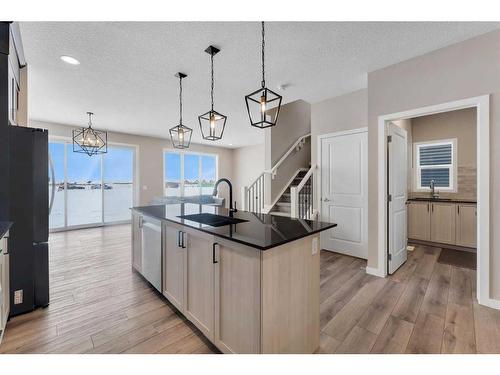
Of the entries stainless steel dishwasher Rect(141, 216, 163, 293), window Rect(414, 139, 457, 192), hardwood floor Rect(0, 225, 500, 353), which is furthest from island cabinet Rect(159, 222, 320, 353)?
window Rect(414, 139, 457, 192)

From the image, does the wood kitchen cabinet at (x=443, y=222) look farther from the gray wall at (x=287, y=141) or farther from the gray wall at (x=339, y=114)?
the gray wall at (x=287, y=141)

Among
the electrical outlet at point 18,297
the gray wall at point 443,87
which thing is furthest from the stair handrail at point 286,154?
the electrical outlet at point 18,297

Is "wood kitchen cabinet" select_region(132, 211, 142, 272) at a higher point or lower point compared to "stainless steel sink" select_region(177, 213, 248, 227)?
lower

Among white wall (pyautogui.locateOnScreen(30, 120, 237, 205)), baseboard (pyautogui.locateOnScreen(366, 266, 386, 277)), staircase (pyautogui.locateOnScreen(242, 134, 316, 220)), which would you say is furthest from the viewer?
white wall (pyautogui.locateOnScreen(30, 120, 237, 205))

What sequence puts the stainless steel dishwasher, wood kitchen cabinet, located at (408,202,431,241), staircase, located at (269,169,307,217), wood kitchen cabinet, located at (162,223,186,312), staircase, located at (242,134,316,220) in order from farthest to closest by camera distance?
staircase, located at (269,169,307,217) < staircase, located at (242,134,316,220) < wood kitchen cabinet, located at (408,202,431,241) < the stainless steel dishwasher < wood kitchen cabinet, located at (162,223,186,312)

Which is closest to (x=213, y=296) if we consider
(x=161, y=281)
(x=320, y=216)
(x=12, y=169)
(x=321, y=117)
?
(x=161, y=281)

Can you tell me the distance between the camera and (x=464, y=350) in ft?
5.58

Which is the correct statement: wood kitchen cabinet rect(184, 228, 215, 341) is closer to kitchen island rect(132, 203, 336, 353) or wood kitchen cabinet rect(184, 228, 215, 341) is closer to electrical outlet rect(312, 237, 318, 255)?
kitchen island rect(132, 203, 336, 353)

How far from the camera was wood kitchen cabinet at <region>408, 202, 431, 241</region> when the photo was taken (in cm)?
442

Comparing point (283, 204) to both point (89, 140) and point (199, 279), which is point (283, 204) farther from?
point (89, 140)

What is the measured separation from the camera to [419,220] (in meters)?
4.51

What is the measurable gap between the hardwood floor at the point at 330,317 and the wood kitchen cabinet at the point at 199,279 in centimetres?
18

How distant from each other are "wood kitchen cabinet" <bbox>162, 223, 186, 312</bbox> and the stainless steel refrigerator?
48.5 inches

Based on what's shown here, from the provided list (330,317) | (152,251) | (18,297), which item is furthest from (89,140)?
(330,317)
